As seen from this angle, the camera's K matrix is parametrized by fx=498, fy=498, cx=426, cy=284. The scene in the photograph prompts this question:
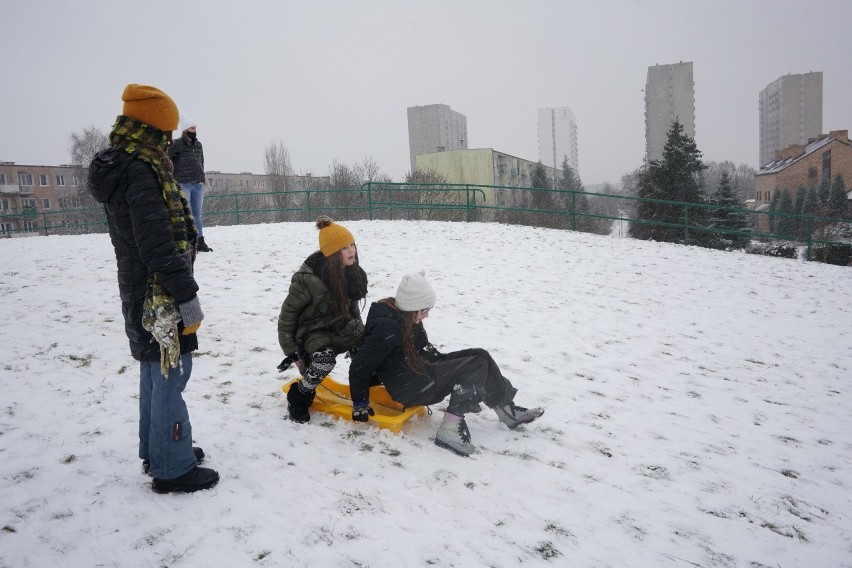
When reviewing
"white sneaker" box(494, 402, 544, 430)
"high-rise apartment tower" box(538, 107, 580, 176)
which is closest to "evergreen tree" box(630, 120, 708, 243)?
"white sneaker" box(494, 402, 544, 430)

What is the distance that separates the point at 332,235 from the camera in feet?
10.9

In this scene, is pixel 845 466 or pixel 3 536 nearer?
pixel 3 536

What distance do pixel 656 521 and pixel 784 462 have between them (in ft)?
4.90

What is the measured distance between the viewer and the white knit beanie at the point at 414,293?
128 inches

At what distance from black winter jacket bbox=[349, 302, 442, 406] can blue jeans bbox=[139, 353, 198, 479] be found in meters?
1.02

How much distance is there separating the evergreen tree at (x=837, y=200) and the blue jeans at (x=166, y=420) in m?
54.9

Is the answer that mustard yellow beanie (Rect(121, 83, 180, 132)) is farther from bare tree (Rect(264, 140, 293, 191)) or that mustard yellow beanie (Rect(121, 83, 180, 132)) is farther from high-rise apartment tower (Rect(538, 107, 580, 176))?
high-rise apartment tower (Rect(538, 107, 580, 176))

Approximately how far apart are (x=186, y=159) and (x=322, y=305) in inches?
244

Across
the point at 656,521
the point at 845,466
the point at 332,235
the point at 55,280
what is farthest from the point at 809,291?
the point at 55,280

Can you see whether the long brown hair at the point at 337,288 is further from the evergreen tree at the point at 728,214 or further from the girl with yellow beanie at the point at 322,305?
the evergreen tree at the point at 728,214

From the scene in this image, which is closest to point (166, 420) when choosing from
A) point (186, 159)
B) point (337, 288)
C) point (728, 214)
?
point (337, 288)

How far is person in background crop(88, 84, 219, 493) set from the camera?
92.3 inches

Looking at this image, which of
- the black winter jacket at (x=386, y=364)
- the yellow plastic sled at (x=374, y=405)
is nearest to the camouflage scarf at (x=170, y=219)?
the black winter jacket at (x=386, y=364)

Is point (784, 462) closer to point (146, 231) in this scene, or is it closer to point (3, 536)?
point (146, 231)
